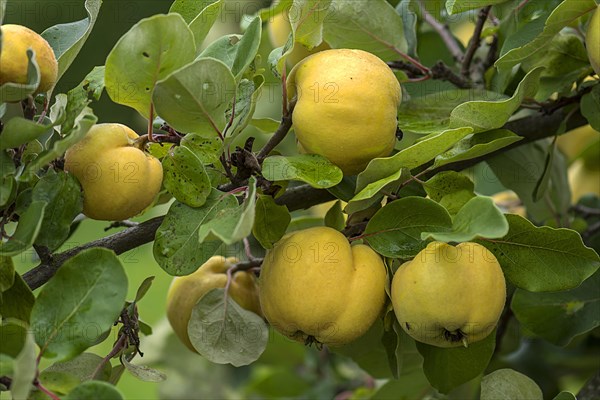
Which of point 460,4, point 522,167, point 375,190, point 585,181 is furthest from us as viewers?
point 585,181

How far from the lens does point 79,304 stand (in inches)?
25.5

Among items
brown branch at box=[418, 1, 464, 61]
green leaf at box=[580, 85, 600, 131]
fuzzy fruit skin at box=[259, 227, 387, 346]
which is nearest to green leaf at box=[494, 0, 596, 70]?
green leaf at box=[580, 85, 600, 131]

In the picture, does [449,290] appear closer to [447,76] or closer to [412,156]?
[412,156]

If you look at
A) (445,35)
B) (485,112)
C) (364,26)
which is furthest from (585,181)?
(485,112)

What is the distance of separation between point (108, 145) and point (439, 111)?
0.32 meters

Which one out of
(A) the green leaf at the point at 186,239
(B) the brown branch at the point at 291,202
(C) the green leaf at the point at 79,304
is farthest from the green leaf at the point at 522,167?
(C) the green leaf at the point at 79,304

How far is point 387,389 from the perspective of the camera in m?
1.08

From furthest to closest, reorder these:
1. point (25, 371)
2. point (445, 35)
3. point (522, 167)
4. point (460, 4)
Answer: point (445, 35)
point (522, 167)
point (460, 4)
point (25, 371)

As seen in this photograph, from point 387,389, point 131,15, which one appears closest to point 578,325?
point 387,389

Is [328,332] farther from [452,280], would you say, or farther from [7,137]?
[7,137]

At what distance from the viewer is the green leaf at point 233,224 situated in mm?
603

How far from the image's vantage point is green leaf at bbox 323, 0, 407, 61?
90cm

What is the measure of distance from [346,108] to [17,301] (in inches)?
11.5

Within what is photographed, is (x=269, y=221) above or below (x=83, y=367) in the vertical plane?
above
